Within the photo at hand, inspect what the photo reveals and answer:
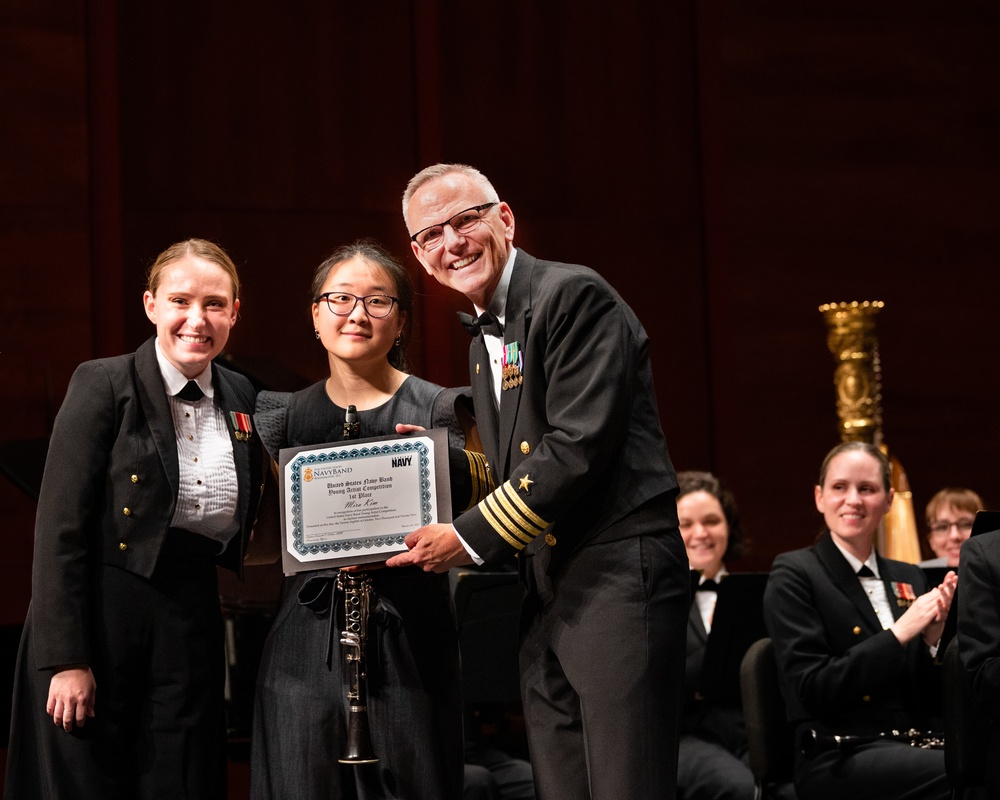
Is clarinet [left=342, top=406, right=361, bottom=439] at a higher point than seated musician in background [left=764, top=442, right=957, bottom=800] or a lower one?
higher

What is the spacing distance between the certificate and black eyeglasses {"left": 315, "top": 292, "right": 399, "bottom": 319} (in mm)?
316

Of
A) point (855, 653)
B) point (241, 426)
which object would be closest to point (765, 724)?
point (855, 653)

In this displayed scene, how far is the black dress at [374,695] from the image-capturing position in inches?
107

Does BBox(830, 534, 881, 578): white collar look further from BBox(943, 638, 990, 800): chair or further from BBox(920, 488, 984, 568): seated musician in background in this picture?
BBox(920, 488, 984, 568): seated musician in background

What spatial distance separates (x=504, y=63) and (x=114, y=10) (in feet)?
7.51

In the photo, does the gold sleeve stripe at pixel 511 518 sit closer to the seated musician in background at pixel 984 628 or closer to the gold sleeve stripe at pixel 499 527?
the gold sleeve stripe at pixel 499 527

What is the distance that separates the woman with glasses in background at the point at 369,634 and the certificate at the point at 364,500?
0.27 ft

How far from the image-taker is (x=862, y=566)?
4.39 meters

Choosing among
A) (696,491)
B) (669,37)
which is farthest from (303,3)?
(696,491)

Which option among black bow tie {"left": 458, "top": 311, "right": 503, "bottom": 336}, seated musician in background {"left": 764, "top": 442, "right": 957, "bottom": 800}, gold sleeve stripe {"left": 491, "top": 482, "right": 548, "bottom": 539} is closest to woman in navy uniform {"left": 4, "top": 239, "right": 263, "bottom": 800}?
black bow tie {"left": 458, "top": 311, "right": 503, "bottom": 336}

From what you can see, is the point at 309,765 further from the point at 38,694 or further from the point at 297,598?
the point at 38,694

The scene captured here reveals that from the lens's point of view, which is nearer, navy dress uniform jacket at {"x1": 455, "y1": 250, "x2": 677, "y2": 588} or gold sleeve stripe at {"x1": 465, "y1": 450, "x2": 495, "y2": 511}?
navy dress uniform jacket at {"x1": 455, "y1": 250, "x2": 677, "y2": 588}

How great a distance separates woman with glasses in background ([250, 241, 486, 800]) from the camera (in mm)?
2729

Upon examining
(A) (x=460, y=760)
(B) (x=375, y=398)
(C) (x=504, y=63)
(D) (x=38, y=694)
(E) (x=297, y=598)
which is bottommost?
(A) (x=460, y=760)
